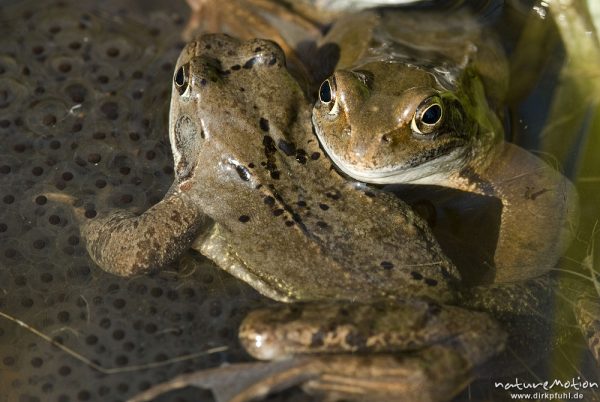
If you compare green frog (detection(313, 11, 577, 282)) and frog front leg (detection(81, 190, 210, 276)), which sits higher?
green frog (detection(313, 11, 577, 282))

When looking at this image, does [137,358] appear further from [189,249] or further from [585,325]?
[585,325]

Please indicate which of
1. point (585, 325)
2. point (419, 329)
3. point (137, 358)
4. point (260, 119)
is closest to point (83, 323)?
point (137, 358)

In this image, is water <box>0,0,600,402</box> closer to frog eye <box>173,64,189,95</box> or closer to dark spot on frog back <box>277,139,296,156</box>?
frog eye <box>173,64,189,95</box>

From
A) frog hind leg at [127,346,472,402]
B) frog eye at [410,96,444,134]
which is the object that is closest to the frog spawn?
frog hind leg at [127,346,472,402]

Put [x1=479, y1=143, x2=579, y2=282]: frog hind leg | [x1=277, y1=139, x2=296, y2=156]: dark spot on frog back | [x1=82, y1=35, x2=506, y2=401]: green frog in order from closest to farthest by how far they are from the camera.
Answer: [x1=82, y1=35, x2=506, y2=401]: green frog, [x1=277, y1=139, x2=296, y2=156]: dark spot on frog back, [x1=479, y1=143, x2=579, y2=282]: frog hind leg

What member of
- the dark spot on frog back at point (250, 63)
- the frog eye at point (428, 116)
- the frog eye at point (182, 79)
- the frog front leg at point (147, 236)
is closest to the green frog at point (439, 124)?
the frog eye at point (428, 116)

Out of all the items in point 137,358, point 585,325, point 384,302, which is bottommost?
point 137,358

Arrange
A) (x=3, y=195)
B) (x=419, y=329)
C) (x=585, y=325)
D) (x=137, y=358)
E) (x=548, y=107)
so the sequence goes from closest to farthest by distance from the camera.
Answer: (x=419, y=329), (x=137, y=358), (x=585, y=325), (x=3, y=195), (x=548, y=107)

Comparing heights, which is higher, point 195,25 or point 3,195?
point 195,25
